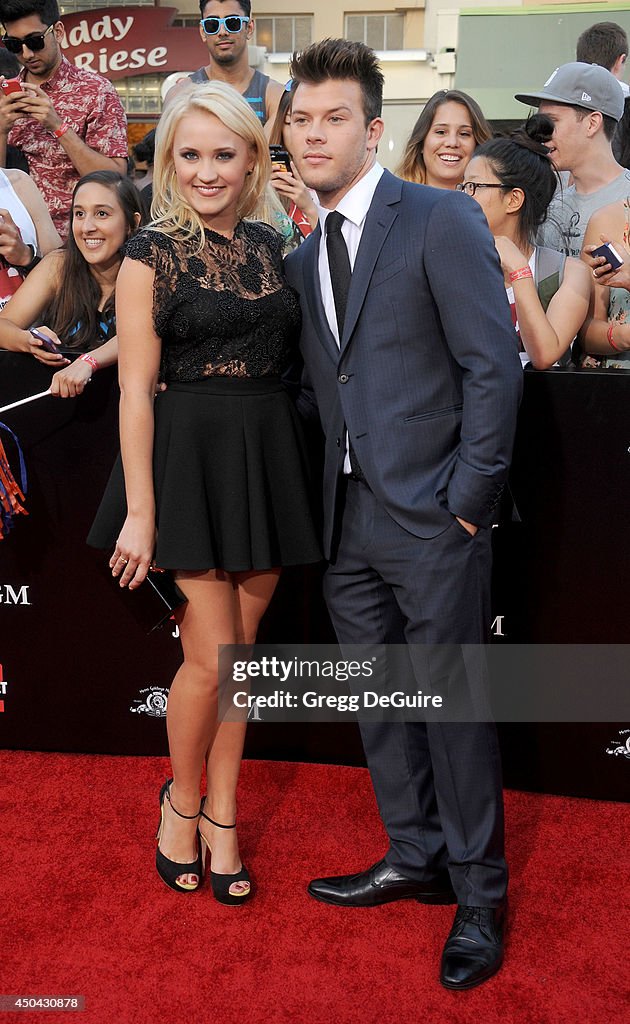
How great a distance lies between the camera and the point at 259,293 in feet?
6.82

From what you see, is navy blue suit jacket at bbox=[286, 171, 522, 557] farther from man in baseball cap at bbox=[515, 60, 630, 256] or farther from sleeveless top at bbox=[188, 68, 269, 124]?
sleeveless top at bbox=[188, 68, 269, 124]

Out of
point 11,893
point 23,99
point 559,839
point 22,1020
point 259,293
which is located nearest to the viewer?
point 22,1020

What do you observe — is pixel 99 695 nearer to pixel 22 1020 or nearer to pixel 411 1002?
pixel 22 1020

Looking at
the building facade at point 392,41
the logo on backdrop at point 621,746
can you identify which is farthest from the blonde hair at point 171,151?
the building facade at point 392,41

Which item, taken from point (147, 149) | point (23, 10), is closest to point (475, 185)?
point (23, 10)

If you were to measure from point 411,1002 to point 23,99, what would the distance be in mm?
3181

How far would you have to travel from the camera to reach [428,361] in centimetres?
197

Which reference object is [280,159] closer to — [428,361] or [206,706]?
[428,361]

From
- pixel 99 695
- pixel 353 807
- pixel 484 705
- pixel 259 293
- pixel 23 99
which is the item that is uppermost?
pixel 23 99

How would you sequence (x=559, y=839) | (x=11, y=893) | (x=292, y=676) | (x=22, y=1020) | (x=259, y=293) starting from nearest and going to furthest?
(x=22, y=1020) < (x=259, y=293) < (x=11, y=893) < (x=559, y=839) < (x=292, y=676)

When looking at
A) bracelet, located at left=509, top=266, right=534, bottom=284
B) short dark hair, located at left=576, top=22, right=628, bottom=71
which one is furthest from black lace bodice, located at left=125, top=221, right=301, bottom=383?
short dark hair, located at left=576, top=22, right=628, bottom=71

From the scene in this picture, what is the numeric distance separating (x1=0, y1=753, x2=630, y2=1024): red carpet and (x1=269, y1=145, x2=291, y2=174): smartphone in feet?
6.48

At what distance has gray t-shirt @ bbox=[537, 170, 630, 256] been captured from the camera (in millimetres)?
3002

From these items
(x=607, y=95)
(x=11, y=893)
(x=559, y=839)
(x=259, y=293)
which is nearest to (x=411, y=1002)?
(x=559, y=839)
